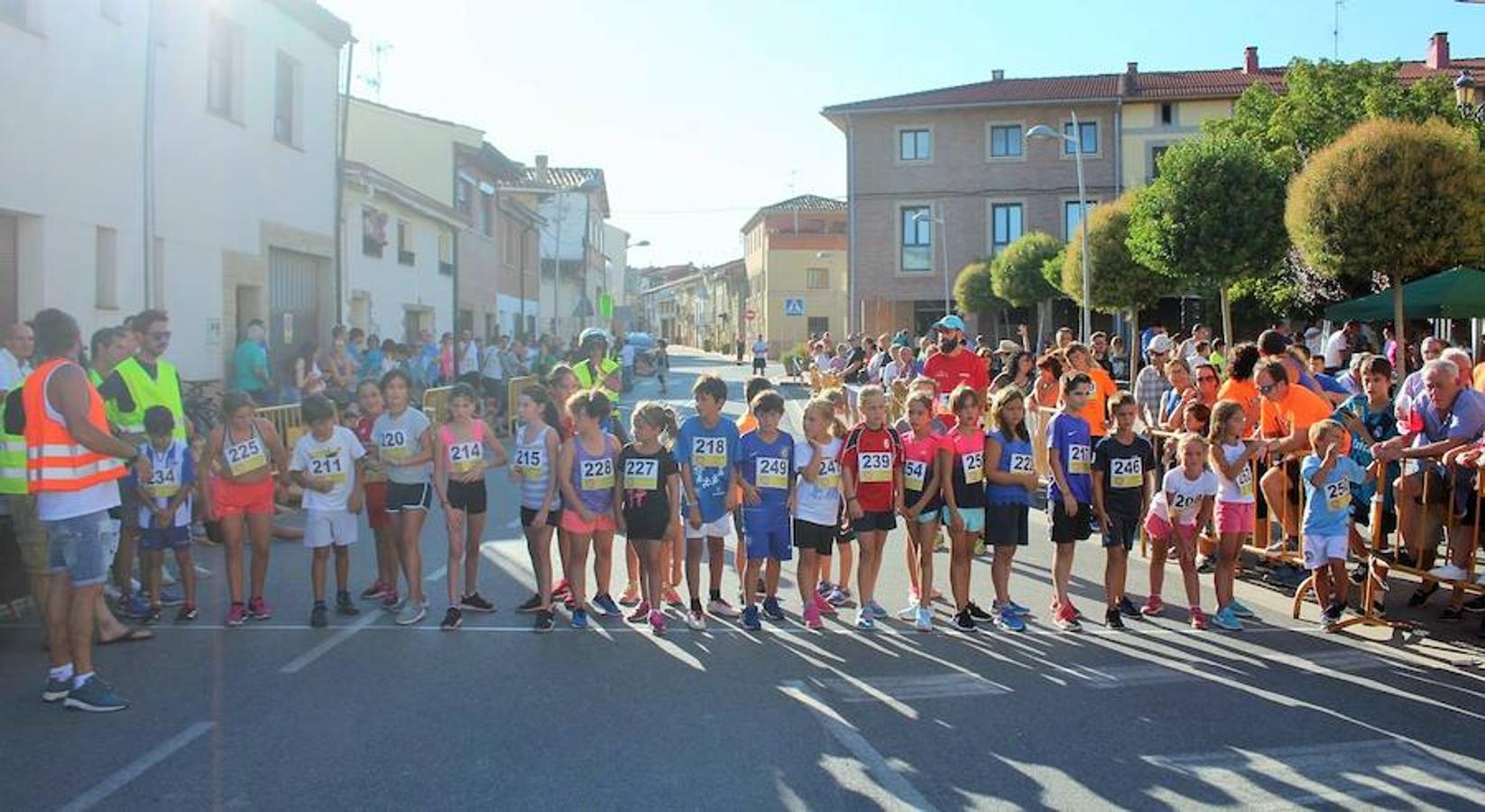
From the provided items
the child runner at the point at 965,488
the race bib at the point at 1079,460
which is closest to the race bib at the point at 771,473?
the child runner at the point at 965,488

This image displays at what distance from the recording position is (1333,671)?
281 inches

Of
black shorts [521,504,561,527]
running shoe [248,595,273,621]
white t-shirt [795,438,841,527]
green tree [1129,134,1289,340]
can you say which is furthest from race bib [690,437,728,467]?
green tree [1129,134,1289,340]

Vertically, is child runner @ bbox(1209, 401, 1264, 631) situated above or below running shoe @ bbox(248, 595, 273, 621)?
above

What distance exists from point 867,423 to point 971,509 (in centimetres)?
90

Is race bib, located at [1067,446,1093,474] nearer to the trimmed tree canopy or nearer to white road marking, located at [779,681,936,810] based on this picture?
white road marking, located at [779,681,936,810]

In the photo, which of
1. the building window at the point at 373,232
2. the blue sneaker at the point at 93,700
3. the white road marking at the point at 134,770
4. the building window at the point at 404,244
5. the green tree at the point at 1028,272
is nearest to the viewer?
the white road marking at the point at 134,770

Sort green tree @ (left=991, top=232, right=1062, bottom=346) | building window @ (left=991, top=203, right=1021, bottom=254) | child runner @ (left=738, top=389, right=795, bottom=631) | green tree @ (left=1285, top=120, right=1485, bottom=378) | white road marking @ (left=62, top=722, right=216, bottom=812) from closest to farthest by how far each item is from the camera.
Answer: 1. white road marking @ (left=62, top=722, right=216, bottom=812)
2. child runner @ (left=738, top=389, right=795, bottom=631)
3. green tree @ (left=1285, top=120, right=1485, bottom=378)
4. green tree @ (left=991, top=232, right=1062, bottom=346)
5. building window @ (left=991, top=203, right=1021, bottom=254)

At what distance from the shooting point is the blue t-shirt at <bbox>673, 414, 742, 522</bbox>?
8234 mm

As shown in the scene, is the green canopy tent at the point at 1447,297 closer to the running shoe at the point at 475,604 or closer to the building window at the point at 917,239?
the running shoe at the point at 475,604

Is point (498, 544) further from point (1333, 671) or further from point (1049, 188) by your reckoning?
point (1049, 188)

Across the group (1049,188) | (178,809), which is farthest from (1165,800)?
(1049,188)

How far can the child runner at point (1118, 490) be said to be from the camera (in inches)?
321

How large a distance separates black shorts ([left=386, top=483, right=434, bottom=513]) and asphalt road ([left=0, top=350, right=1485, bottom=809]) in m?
0.75

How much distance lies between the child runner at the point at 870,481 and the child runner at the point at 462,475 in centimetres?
235
